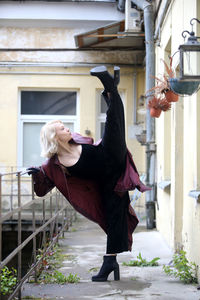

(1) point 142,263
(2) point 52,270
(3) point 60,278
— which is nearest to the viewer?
(3) point 60,278

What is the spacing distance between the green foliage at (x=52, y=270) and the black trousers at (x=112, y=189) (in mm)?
461

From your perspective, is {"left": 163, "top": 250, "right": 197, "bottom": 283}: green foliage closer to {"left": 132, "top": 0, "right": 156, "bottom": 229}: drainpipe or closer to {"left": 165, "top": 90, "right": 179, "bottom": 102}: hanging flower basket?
{"left": 165, "top": 90, "right": 179, "bottom": 102}: hanging flower basket

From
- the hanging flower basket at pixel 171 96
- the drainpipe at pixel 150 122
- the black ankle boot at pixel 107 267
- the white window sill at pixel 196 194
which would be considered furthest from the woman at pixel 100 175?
the drainpipe at pixel 150 122

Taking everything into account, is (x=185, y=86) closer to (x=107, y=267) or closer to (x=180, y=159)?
(x=107, y=267)

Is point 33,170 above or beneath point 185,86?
beneath

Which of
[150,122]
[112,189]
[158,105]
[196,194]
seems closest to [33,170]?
[112,189]

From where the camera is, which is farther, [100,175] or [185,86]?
[100,175]

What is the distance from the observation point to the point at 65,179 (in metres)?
4.45

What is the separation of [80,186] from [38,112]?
22.2 feet

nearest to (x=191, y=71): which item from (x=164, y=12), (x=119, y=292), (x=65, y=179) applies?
(x=65, y=179)

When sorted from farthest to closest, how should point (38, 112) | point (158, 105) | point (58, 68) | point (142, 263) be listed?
1. point (38, 112)
2. point (58, 68)
3. point (158, 105)
4. point (142, 263)

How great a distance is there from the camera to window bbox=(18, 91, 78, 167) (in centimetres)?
1106

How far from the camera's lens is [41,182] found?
4.48 metres

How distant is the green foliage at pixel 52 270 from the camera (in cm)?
451
